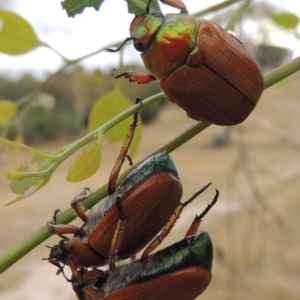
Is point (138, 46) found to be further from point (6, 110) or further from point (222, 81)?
point (6, 110)

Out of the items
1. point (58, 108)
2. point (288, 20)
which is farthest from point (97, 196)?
point (58, 108)

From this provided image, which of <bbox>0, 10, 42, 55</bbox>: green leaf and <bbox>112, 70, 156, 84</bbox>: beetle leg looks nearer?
<bbox>112, 70, 156, 84</bbox>: beetle leg

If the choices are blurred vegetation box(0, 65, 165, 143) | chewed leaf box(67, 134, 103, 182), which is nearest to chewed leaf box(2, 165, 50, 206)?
chewed leaf box(67, 134, 103, 182)

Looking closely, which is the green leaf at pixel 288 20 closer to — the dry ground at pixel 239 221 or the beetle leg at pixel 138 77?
the beetle leg at pixel 138 77

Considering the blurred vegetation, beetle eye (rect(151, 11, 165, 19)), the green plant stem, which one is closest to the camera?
the green plant stem

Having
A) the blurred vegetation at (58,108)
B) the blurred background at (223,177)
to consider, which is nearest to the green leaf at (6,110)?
the blurred background at (223,177)

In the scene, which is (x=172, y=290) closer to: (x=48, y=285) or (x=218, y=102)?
(x=218, y=102)

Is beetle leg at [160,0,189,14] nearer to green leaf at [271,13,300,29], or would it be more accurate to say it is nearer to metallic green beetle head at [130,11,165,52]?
metallic green beetle head at [130,11,165,52]
